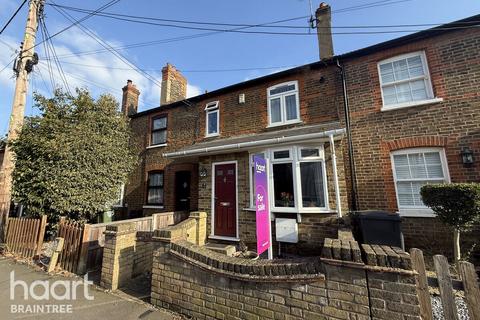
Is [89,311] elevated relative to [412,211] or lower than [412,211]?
lower

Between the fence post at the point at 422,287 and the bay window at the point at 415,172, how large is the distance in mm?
4573

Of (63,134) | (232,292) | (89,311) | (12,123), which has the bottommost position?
(89,311)

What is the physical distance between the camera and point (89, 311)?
12.4ft

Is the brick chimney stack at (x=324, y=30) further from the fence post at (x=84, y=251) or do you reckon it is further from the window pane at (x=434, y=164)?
the fence post at (x=84, y=251)

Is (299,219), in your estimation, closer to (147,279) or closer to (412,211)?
(412,211)

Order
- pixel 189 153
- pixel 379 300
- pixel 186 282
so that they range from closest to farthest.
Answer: pixel 379 300, pixel 186 282, pixel 189 153

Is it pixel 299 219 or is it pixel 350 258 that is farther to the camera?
pixel 299 219

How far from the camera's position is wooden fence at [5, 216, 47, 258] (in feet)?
21.4

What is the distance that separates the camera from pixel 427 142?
20.1ft

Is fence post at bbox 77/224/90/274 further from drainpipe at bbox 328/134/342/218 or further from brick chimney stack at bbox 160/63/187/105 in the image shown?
brick chimney stack at bbox 160/63/187/105

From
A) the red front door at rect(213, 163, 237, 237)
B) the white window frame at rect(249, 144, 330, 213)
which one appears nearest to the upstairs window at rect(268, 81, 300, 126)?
the white window frame at rect(249, 144, 330, 213)

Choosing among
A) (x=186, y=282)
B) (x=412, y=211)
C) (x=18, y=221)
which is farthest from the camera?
(x=18, y=221)

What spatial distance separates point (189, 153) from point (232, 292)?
5.79m

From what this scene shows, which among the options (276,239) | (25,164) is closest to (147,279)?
(276,239)
